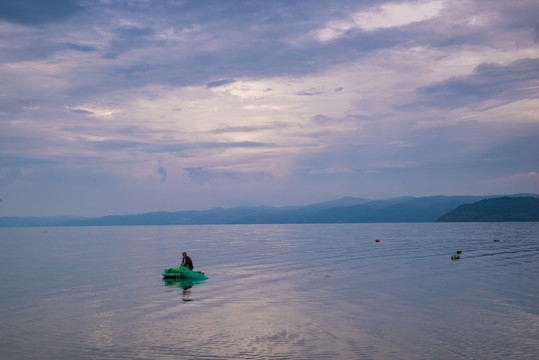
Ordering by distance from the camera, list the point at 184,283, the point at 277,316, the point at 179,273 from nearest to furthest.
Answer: the point at 277,316, the point at 184,283, the point at 179,273

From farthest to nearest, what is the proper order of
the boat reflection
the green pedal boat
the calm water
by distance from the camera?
the green pedal boat < the boat reflection < the calm water

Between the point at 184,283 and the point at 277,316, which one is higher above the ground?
the point at 277,316

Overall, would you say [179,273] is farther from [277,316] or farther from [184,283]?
[277,316]

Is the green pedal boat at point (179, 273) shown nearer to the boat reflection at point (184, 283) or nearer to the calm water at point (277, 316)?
the boat reflection at point (184, 283)

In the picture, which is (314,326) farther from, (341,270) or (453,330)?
(341,270)

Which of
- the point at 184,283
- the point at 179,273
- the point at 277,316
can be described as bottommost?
the point at 184,283

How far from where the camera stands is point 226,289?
124 feet

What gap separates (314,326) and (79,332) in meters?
12.8

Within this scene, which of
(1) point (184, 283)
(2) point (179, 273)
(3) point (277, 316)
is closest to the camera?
(3) point (277, 316)

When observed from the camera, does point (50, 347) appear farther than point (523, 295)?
No

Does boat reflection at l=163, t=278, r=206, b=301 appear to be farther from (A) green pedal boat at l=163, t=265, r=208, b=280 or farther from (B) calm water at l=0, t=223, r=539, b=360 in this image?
(B) calm water at l=0, t=223, r=539, b=360

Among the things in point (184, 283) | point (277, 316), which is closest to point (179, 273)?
point (184, 283)

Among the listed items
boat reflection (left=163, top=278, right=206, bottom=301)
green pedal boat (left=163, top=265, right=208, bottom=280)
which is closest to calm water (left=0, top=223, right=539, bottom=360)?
boat reflection (left=163, top=278, right=206, bottom=301)

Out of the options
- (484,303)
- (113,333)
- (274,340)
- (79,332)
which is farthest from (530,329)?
(79,332)
